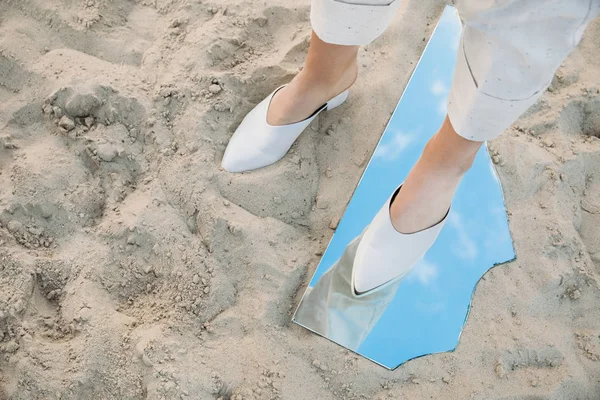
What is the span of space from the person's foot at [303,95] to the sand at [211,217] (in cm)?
10

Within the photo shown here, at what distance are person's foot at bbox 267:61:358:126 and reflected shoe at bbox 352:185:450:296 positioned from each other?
0.30 m

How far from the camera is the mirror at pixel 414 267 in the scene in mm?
1187

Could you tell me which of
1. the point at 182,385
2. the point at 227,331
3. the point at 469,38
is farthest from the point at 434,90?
the point at 182,385

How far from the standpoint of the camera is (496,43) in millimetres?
742

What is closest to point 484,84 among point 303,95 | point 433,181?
point 433,181

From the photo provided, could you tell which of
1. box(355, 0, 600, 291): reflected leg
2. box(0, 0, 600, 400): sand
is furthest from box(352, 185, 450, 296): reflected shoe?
box(0, 0, 600, 400): sand

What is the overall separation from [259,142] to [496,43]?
2.21 ft

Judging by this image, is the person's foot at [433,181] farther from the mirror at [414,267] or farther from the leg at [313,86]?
the leg at [313,86]

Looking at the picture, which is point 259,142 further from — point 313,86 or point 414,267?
point 414,267

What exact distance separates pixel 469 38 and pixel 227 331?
72 cm

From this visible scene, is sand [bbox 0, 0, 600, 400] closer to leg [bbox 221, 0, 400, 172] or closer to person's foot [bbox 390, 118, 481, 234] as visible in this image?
leg [bbox 221, 0, 400, 172]

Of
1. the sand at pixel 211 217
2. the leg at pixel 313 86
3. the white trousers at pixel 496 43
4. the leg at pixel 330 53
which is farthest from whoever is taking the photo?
the leg at pixel 313 86

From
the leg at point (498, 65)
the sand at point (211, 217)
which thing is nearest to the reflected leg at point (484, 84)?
the leg at point (498, 65)

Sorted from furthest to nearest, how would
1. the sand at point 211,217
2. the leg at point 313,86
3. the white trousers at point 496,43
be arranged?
1. the leg at point 313,86
2. the sand at point 211,217
3. the white trousers at point 496,43
